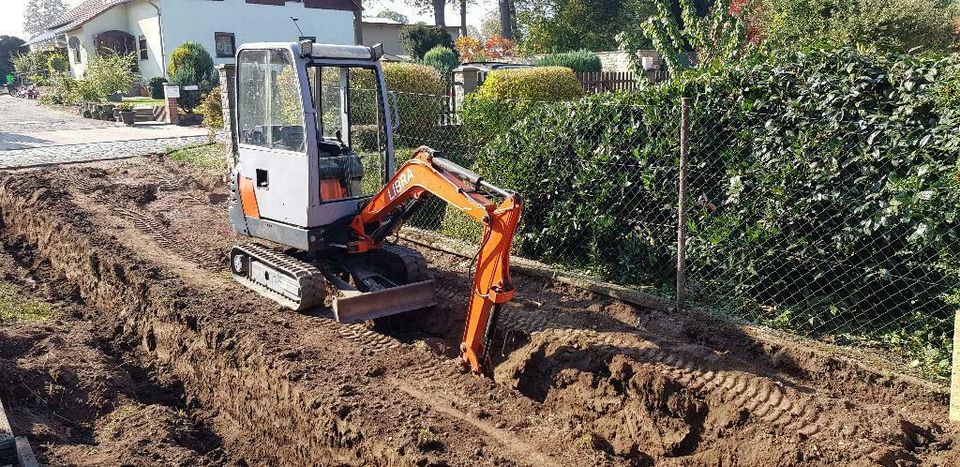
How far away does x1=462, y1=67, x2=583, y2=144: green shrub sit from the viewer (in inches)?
412

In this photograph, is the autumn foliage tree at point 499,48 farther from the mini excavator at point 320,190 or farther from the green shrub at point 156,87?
the mini excavator at point 320,190

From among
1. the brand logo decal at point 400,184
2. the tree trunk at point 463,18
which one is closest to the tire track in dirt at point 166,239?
the brand logo decal at point 400,184

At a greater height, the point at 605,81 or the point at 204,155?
the point at 605,81

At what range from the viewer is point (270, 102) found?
24.8ft

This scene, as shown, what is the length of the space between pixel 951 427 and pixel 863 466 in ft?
3.34

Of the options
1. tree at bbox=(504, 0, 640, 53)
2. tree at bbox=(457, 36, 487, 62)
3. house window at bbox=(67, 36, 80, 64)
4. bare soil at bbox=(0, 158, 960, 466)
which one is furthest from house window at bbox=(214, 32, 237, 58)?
→ bare soil at bbox=(0, 158, 960, 466)

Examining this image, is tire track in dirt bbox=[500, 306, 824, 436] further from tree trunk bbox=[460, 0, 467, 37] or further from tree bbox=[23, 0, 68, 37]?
tree bbox=[23, 0, 68, 37]

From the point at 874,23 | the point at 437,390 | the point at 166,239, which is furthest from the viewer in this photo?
the point at 874,23

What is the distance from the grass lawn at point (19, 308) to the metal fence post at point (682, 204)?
21.8 feet

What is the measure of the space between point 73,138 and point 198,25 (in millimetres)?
16317

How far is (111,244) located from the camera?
980 centimetres

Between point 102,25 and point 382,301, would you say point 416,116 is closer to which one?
point 382,301

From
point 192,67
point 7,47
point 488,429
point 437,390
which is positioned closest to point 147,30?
point 192,67

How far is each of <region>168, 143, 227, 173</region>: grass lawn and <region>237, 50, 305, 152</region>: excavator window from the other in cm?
715
